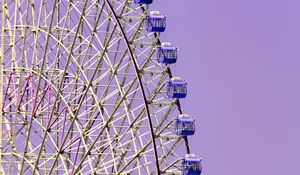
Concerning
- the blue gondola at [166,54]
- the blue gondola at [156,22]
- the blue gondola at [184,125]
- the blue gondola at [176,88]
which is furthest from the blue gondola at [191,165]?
the blue gondola at [156,22]

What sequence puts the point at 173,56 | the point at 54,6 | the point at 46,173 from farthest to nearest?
the point at 46,173 < the point at 54,6 < the point at 173,56

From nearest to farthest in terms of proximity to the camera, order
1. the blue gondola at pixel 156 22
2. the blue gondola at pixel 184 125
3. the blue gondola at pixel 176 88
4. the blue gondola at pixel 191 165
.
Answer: the blue gondola at pixel 191 165, the blue gondola at pixel 184 125, the blue gondola at pixel 176 88, the blue gondola at pixel 156 22

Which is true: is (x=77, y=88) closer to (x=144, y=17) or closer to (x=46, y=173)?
(x=46, y=173)

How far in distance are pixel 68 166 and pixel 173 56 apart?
39.9 ft

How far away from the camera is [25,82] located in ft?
258

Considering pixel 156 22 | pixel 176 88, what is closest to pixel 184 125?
pixel 176 88

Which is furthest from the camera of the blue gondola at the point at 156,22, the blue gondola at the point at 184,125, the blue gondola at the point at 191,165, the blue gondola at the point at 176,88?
the blue gondola at the point at 156,22

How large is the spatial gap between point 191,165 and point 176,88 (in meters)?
3.36

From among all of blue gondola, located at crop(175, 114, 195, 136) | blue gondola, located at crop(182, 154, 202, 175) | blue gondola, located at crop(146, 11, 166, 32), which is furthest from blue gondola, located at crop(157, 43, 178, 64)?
blue gondola, located at crop(182, 154, 202, 175)

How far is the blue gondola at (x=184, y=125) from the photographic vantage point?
218ft

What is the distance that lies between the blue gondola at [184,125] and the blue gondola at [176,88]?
3.30 ft

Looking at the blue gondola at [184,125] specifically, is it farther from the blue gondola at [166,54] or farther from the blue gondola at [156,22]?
the blue gondola at [156,22]

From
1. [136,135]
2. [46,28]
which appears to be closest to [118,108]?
[136,135]

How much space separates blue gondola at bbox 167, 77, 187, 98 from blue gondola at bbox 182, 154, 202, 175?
283cm
